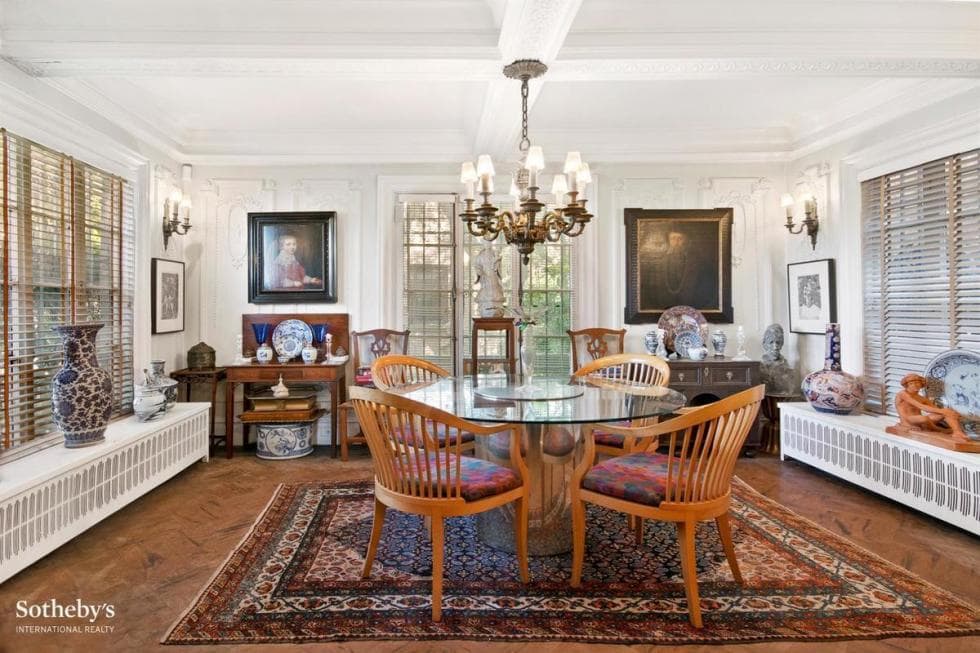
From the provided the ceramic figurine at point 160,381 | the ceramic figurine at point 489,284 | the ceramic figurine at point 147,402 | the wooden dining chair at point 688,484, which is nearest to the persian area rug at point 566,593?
the wooden dining chair at point 688,484

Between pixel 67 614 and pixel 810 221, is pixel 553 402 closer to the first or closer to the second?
pixel 67 614

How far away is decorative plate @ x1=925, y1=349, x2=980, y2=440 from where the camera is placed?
3.06m

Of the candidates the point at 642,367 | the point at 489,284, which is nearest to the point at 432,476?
the point at 642,367

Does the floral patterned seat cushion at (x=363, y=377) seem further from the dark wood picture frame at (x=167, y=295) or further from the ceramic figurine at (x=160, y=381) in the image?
the dark wood picture frame at (x=167, y=295)

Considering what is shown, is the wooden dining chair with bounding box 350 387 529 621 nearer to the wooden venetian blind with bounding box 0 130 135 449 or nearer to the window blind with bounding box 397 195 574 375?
the wooden venetian blind with bounding box 0 130 135 449

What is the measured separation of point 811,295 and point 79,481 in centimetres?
556

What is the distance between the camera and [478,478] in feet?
7.47

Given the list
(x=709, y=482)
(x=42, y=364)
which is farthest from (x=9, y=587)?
(x=709, y=482)

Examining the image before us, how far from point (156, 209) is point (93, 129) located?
0.91 metres

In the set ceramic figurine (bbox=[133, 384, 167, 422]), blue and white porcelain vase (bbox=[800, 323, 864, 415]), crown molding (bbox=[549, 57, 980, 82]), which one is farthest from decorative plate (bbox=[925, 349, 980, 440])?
ceramic figurine (bbox=[133, 384, 167, 422])

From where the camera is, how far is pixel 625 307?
200 inches

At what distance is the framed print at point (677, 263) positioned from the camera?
5.05 meters

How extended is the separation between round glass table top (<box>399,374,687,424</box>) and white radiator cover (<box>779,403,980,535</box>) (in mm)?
1673

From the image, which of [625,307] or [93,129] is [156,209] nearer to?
[93,129]
